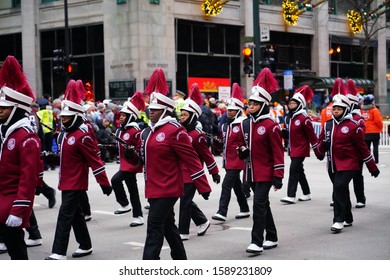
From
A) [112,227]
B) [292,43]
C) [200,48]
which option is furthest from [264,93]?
[292,43]

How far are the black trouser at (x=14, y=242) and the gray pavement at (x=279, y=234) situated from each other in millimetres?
2191

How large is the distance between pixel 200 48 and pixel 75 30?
5940 mm

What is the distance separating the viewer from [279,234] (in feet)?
33.7

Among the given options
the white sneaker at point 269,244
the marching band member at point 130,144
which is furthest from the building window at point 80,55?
the white sneaker at point 269,244

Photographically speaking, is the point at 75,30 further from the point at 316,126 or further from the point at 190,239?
the point at 190,239

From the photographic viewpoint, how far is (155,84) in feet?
25.5

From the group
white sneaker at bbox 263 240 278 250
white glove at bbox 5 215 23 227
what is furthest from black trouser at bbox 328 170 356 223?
white glove at bbox 5 215 23 227

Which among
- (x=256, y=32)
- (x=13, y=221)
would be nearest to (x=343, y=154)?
(x=13, y=221)

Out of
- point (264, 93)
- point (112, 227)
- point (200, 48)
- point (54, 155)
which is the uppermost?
point (200, 48)

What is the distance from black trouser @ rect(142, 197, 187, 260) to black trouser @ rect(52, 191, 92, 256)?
156 cm

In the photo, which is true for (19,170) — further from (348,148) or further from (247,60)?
(247,60)

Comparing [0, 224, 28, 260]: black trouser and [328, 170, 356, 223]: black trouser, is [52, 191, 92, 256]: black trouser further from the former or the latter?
[328, 170, 356, 223]: black trouser

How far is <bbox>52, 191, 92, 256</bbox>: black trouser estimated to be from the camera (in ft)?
28.1

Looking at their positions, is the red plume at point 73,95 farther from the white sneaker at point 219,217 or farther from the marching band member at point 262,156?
the white sneaker at point 219,217
